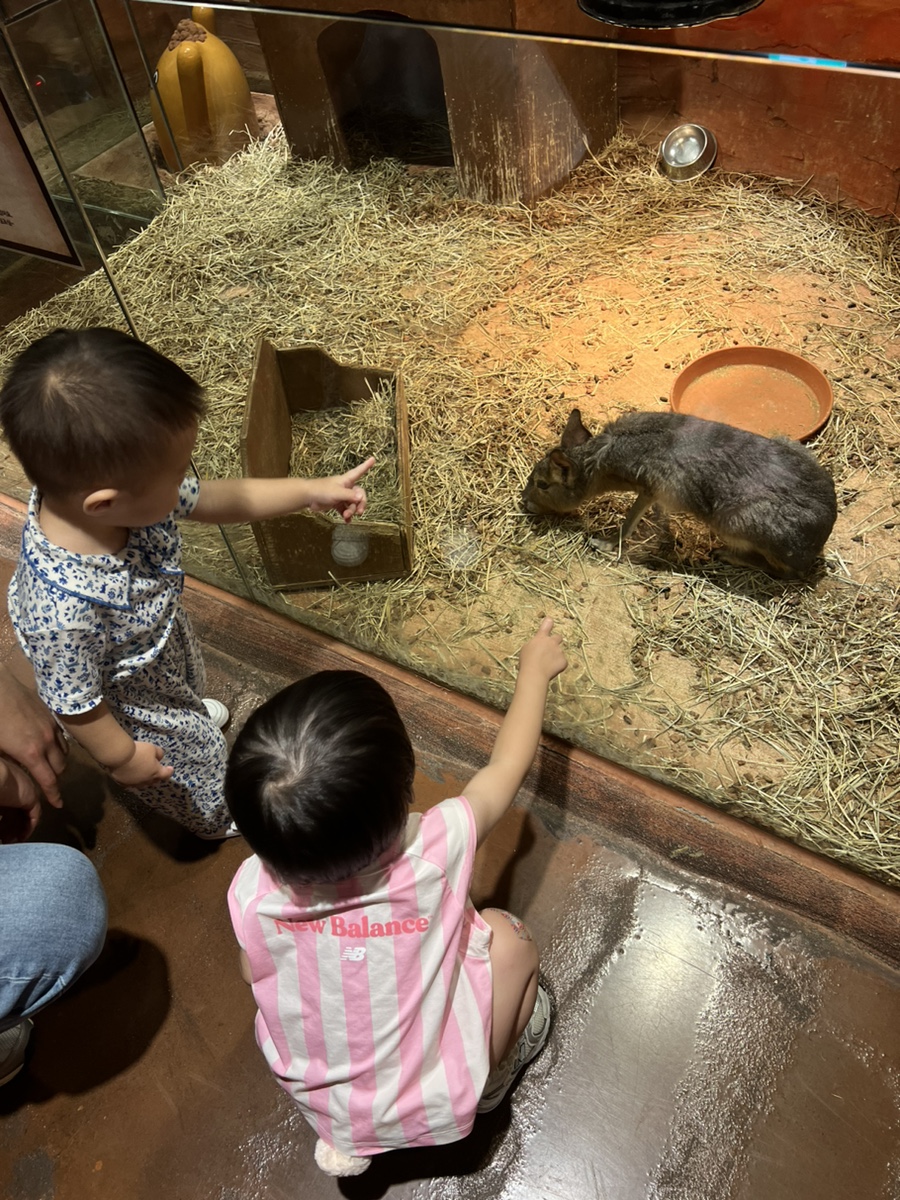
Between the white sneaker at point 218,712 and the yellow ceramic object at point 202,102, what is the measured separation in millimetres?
2062

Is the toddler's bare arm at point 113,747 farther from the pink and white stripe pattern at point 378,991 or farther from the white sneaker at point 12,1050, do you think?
the white sneaker at point 12,1050

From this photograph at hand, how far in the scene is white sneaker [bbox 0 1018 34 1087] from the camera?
1.93 meters

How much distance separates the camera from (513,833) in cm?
225

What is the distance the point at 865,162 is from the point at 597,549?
131 centimetres

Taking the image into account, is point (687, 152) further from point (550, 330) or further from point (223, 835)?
point (223, 835)

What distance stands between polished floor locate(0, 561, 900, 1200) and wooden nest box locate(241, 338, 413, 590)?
838 mm

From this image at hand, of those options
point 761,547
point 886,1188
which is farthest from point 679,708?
point 886,1188

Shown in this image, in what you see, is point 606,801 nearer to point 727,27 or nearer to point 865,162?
point 865,162

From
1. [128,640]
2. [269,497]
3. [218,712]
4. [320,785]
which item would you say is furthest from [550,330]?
[320,785]

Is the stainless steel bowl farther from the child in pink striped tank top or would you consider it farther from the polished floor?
the child in pink striped tank top

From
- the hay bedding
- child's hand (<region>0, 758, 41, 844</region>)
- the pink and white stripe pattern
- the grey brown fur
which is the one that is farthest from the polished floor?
the grey brown fur

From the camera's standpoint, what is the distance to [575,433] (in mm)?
2520

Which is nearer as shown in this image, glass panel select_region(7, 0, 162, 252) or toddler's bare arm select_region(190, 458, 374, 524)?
toddler's bare arm select_region(190, 458, 374, 524)

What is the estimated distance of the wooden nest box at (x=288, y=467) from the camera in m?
2.36
